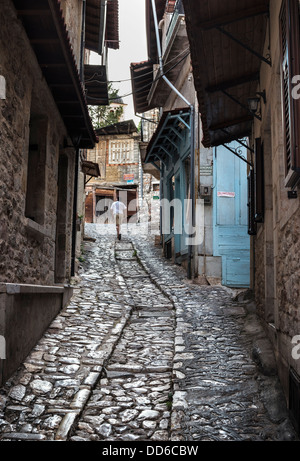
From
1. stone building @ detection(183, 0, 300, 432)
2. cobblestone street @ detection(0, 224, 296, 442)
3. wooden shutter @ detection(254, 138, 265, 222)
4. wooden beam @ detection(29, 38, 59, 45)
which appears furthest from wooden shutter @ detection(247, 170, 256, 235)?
wooden beam @ detection(29, 38, 59, 45)

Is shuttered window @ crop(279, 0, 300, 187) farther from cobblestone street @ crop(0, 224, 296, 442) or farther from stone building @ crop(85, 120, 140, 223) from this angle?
stone building @ crop(85, 120, 140, 223)

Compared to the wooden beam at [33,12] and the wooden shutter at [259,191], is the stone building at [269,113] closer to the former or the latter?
the wooden shutter at [259,191]

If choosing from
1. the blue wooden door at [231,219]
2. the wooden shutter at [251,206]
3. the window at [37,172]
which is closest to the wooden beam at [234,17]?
the wooden shutter at [251,206]

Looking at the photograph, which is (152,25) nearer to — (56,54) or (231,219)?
(231,219)

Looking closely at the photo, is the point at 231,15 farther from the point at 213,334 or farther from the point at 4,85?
the point at 213,334

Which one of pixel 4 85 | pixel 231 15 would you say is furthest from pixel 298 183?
pixel 4 85

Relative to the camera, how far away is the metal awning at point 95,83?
13898mm

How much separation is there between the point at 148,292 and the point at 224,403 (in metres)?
6.02

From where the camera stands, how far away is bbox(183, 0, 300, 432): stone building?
11.5ft

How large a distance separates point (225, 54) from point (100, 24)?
7966 millimetres

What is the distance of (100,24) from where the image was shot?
1287cm

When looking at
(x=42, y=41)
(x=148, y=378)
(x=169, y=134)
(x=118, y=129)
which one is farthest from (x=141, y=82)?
(x=148, y=378)

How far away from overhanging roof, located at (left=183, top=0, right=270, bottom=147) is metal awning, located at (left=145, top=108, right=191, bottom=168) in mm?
3789

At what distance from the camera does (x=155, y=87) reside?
16.0 meters
